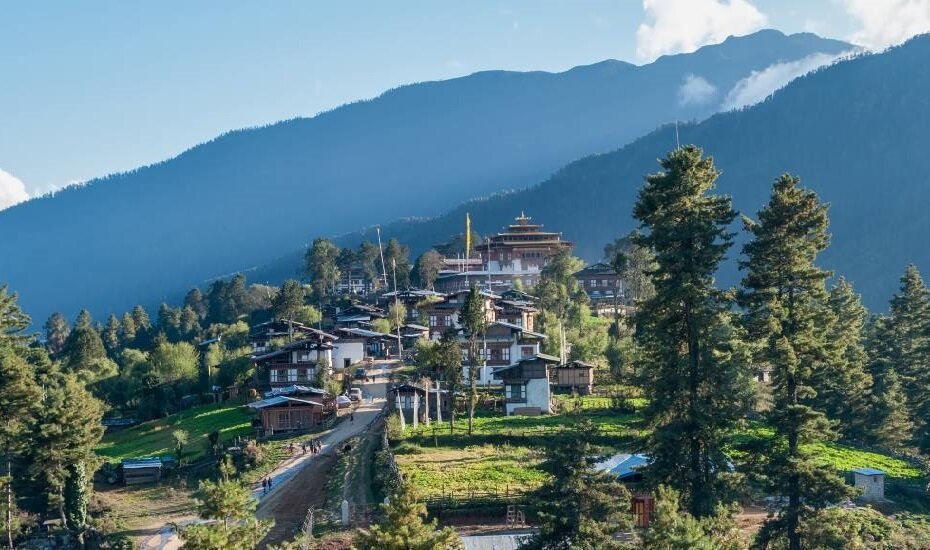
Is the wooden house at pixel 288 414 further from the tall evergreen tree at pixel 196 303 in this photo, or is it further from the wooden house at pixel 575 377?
the tall evergreen tree at pixel 196 303

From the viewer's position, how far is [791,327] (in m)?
27.6

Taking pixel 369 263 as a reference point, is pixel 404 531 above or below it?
below

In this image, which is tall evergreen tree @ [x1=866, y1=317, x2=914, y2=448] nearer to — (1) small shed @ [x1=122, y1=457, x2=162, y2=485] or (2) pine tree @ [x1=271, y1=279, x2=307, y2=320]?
(1) small shed @ [x1=122, y1=457, x2=162, y2=485]

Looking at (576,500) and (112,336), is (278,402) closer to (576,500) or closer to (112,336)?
(576,500)

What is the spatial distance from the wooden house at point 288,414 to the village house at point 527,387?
13285mm

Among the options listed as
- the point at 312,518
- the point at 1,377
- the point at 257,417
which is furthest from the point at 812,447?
the point at 1,377

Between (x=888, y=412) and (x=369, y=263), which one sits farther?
(x=369, y=263)

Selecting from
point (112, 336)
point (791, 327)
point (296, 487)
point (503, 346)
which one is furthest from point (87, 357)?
point (791, 327)

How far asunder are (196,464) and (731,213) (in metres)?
38.1

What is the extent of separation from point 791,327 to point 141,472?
40.5m

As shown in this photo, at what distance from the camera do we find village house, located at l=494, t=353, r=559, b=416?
56.1 metres

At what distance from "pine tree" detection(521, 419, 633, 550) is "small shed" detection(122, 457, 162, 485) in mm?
33885

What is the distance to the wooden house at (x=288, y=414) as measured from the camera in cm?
5584

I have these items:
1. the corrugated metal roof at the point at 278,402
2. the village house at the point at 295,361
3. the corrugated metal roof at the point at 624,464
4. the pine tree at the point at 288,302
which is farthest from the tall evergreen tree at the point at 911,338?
the pine tree at the point at 288,302
